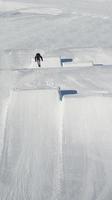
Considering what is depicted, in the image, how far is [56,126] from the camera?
9500 millimetres

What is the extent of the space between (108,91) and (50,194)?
4685mm

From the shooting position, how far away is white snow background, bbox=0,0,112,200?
7898mm

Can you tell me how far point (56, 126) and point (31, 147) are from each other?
3.08ft

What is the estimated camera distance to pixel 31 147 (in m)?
8.98

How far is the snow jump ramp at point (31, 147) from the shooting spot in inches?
310

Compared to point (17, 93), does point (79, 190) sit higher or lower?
lower

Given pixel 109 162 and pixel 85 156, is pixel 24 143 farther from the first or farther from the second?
pixel 109 162

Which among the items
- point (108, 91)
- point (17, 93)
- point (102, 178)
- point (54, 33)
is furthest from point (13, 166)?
point (54, 33)

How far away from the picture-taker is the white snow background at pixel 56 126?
7.90m

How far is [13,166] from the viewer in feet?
27.9

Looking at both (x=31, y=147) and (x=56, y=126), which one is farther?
(x=56, y=126)

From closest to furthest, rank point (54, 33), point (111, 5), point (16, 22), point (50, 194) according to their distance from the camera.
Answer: point (50, 194)
point (54, 33)
point (16, 22)
point (111, 5)

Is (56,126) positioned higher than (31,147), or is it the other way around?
(56,126)

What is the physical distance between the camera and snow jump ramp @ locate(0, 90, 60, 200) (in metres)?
7.88
